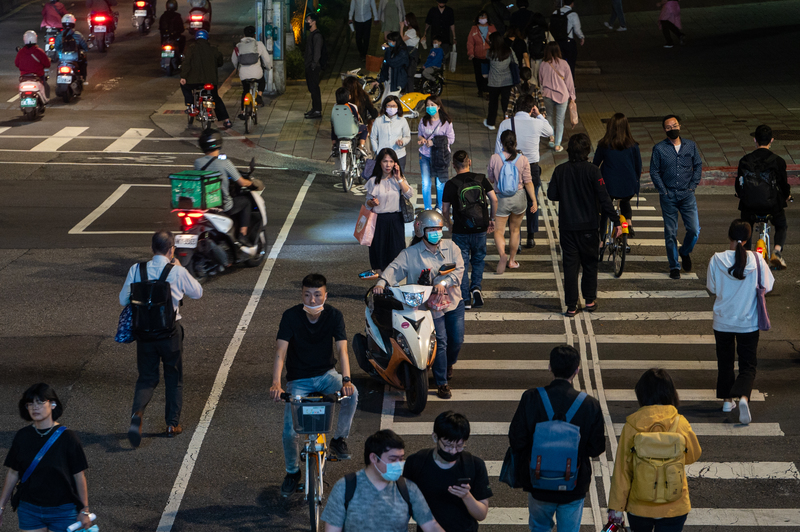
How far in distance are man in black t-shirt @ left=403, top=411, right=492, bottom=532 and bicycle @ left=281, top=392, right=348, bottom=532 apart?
1473 millimetres

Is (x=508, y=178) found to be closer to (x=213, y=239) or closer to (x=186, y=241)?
(x=213, y=239)

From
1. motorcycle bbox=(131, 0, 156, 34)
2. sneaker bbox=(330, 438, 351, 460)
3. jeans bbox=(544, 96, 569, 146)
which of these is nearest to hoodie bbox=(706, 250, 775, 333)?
sneaker bbox=(330, 438, 351, 460)

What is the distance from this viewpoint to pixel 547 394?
5.96m

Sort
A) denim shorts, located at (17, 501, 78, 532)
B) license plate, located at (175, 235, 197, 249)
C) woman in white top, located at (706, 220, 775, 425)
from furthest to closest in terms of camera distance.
Result: 1. license plate, located at (175, 235, 197, 249)
2. woman in white top, located at (706, 220, 775, 425)
3. denim shorts, located at (17, 501, 78, 532)

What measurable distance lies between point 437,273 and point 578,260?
2.83m

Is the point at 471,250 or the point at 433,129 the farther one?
the point at 433,129

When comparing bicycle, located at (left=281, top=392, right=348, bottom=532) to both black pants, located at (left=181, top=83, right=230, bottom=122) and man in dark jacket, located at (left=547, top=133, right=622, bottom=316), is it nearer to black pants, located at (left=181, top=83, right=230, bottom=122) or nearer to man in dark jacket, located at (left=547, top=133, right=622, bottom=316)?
man in dark jacket, located at (left=547, top=133, right=622, bottom=316)

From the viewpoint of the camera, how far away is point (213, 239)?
12820 mm

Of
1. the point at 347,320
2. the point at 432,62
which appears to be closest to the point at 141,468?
the point at 347,320

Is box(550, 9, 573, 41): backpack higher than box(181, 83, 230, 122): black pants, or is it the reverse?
box(550, 9, 573, 41): backpack

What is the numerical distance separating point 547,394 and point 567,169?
5582 mm

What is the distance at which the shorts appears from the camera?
12.8 m

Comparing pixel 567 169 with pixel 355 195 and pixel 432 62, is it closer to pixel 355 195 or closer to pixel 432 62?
pixel 355 195

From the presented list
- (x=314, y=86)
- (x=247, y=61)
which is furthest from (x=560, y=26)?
(x=247, y=61)
